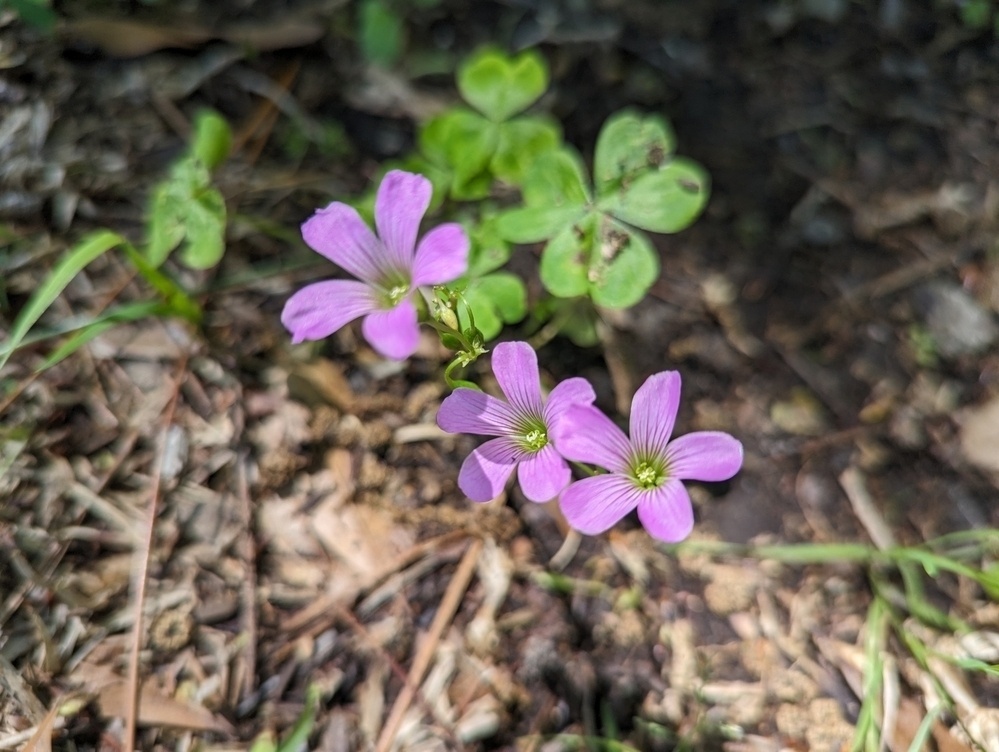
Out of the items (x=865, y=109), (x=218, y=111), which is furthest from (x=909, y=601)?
(x=218, y=111)

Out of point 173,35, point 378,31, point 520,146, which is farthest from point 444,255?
point 173,35

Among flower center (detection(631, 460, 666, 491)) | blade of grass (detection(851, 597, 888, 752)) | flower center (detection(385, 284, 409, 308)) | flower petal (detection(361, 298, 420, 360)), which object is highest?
flower petal (detection(361, 298, 420, 360))

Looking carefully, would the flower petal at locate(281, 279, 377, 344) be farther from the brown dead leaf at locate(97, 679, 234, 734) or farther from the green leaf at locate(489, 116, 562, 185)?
the brown dead leaf at locate(97, 679, 234, 734)

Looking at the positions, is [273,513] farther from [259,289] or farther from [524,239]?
[524,239]

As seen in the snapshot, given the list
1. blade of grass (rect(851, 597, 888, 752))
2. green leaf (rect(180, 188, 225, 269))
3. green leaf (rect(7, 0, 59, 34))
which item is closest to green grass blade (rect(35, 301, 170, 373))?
green leaf (rect(180, 188, 225, 269))

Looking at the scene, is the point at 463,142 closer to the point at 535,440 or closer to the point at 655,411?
the point at 535,440
